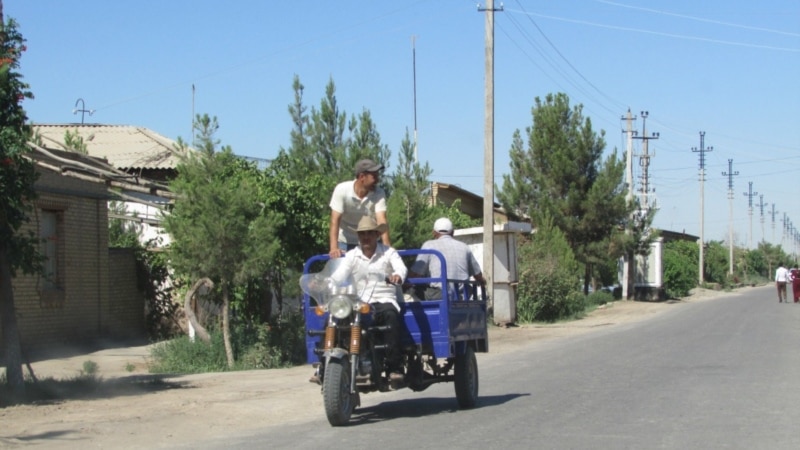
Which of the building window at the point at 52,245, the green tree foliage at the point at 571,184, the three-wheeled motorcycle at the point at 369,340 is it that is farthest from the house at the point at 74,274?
the green tree foliage at the point at 571,184

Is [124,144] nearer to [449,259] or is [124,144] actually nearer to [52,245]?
[52,245]

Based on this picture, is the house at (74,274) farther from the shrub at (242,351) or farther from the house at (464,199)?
the house at (464,199)

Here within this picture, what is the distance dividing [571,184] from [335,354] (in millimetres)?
32073

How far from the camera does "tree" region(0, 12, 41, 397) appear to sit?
35.5ft

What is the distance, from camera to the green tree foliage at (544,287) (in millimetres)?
29297

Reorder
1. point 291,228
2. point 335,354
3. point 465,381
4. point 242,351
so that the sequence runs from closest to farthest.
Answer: point 335,354 → point 465,381 → point 242,351 → point 291,228

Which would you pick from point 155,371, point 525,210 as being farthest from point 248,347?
point 525,210

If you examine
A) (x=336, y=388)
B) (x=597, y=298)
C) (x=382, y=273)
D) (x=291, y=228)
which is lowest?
(x=597, y=298)

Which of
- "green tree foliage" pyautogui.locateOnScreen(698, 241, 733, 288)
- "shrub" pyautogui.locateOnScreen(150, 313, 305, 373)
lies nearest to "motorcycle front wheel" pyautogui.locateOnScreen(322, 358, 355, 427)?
"shrub" pyautogui.locateOnScreen(150, 313, 305, 373)

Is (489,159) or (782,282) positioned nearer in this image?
(489,159)

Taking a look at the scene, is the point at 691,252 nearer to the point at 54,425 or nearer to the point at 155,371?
the point at 155,371

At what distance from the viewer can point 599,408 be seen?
32.9 ft

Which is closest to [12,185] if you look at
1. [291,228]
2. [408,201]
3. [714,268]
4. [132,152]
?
[291,228]

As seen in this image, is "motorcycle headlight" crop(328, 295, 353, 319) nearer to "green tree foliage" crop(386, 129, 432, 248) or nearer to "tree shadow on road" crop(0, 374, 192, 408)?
"tree shadow on road" crop(0, 374, 192, 408)
